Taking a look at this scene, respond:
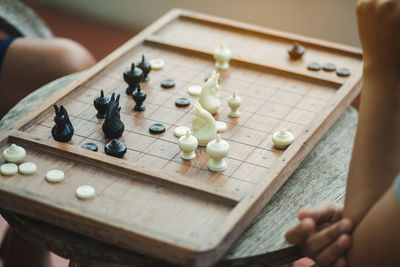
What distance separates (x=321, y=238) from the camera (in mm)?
1429

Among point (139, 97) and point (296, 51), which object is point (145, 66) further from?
point (296, 51)

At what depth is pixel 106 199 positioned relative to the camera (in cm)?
149

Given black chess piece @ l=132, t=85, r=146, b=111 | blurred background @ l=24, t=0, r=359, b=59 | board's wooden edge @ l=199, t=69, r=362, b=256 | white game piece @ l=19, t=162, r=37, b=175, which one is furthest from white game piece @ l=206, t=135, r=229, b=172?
blurred background @ l=24, t=0, r=359, b=59

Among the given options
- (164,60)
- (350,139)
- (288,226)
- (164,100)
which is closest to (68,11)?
(164,60)

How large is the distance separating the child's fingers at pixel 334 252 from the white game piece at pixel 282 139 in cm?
38

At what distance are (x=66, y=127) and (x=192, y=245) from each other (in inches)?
22.9

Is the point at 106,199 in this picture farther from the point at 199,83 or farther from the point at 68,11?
the point at 68,11

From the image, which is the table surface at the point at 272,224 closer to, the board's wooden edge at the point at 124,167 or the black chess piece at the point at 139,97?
the board's wooden edge at the point at 124,167

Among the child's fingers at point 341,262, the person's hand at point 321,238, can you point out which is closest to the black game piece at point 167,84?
the person's hand at point 321,238

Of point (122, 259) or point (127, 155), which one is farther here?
point (127, 155)

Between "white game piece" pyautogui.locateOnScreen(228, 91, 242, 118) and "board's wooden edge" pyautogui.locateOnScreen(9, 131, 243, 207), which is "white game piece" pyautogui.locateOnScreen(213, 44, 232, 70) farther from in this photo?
"board's wooden edge" pyautogui.locateOnScreen(9, 131, 243, 207)

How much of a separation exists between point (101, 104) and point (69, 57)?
75cm

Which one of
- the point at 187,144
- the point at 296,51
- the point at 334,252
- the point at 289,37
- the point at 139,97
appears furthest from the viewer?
the point at 289,37

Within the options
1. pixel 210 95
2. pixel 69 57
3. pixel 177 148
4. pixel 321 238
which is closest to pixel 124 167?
pixel 177 148
